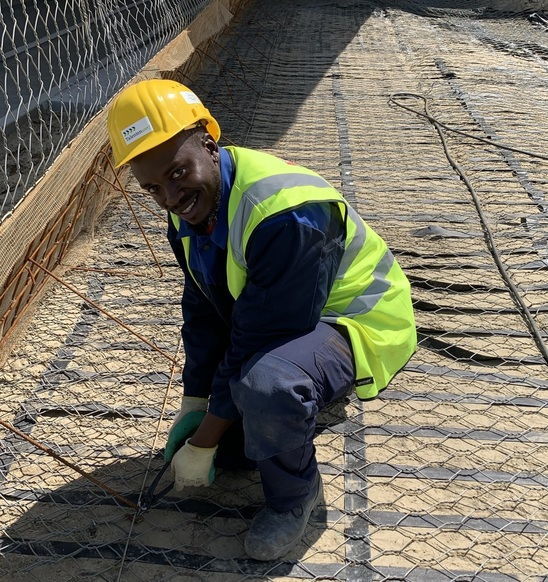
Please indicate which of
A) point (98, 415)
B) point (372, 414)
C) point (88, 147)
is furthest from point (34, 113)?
point (372, 414)

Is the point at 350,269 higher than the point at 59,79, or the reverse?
the point at 350,269

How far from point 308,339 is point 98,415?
881 millimetres

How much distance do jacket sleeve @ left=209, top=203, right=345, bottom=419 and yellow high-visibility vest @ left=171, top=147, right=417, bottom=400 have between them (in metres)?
A: 0.03

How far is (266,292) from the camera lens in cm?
168

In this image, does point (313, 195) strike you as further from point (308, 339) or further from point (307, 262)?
point (308, 339)

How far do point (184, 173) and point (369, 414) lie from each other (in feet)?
→ 3.40

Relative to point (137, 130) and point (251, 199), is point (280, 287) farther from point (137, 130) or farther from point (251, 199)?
point (137, 130)

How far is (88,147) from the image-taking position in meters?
3.04

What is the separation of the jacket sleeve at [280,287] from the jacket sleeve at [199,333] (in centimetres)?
19

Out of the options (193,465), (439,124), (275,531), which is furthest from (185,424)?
(439,124)

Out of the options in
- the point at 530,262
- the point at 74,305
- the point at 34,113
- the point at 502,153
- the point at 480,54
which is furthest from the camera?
the point at 480,54

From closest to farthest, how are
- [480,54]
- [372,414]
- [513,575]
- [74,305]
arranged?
1. [513,575]
2. [372,414]
3. [74,305]
4. [480,54]

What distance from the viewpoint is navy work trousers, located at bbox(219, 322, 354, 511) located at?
1663 mm

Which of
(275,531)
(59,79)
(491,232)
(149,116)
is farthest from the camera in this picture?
(59,79)
